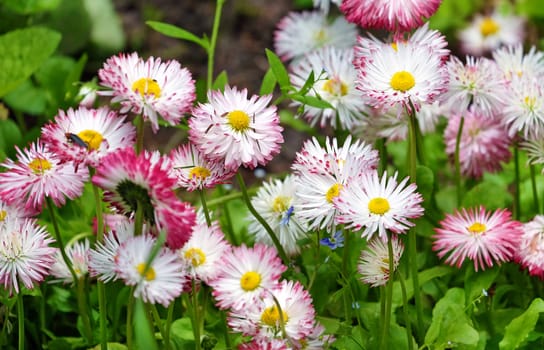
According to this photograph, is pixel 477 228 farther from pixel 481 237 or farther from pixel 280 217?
pixel 280 217

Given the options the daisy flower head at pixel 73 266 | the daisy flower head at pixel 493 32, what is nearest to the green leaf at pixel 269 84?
the daisy flower head at pixel 73 266

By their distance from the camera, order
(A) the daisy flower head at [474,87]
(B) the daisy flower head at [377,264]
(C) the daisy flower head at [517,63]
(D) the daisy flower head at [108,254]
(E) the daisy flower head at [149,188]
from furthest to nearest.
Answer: (C) the daisy flower head at [517,63] < (A) the daisy flower head at [474,87] < (B) the daisy flower head at [377,264] < (D) the daisy flower head at [108,254] < (E) the daisy flower head at [149,188]

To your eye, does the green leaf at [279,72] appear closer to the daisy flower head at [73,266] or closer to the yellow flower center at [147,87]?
the yellow flower center at [147,87]

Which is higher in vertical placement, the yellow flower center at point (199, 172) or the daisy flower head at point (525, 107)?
the daisy flower head at point (525, 107)

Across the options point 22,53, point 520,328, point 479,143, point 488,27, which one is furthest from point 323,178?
point 488,27

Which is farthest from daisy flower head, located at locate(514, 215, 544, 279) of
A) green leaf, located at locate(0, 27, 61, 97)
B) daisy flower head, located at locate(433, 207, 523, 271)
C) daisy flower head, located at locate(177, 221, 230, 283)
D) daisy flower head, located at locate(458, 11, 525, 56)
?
daisy flower head, located at locate(458, 11, 525, 56)

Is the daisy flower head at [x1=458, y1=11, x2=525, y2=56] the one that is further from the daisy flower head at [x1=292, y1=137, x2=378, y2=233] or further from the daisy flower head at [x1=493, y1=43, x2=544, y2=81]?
the daisy flower head at [x1=292, y1=137, x2=378, y2=233]

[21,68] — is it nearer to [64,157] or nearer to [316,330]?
[64,157]
